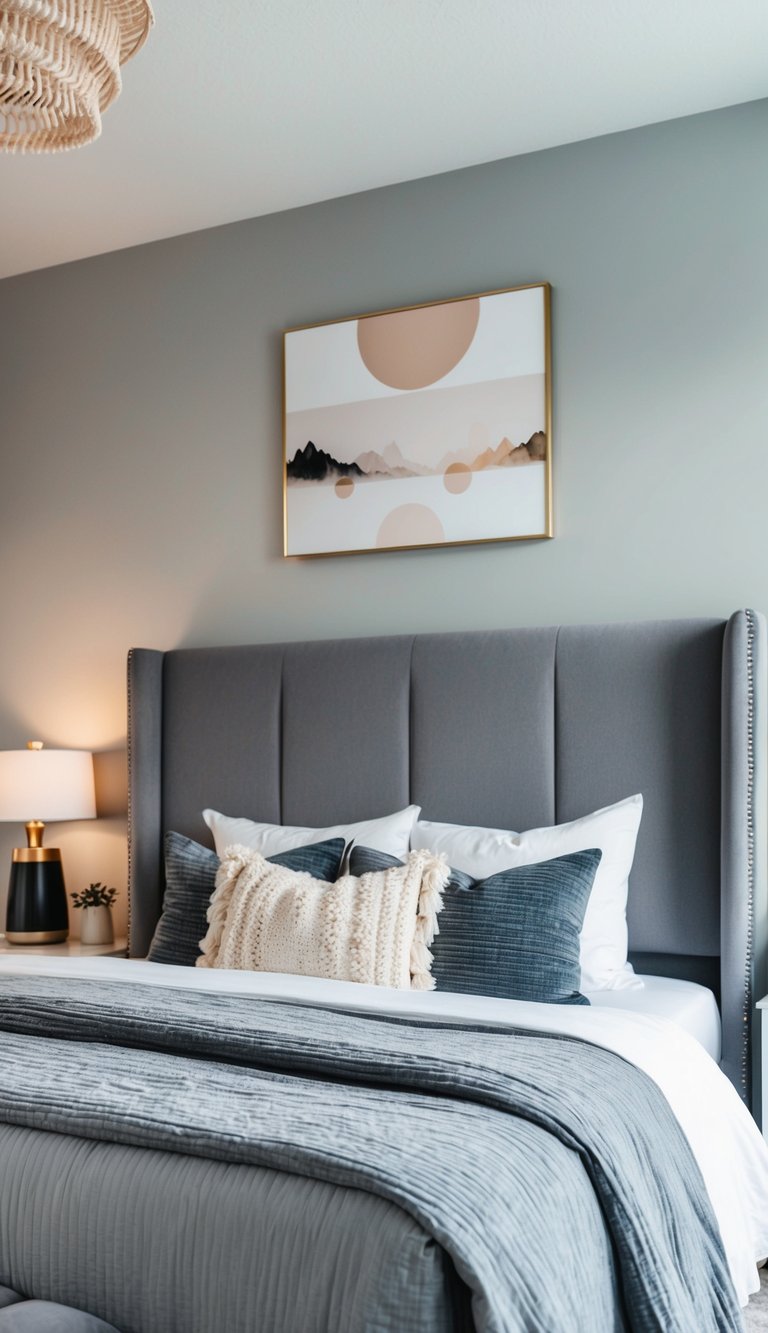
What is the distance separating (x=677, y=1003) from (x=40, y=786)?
198cm

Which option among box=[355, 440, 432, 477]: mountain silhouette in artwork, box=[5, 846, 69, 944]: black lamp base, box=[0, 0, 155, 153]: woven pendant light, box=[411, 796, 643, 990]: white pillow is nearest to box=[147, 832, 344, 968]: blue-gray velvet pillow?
box=[411, 796, 643, 990]: white pillow

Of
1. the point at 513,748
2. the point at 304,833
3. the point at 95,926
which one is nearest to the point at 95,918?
the point at 95,926

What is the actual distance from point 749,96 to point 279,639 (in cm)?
195

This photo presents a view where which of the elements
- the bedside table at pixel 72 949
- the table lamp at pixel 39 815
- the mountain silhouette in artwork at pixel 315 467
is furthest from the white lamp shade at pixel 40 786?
the mountain silhouette in artwork at pixel 315 467

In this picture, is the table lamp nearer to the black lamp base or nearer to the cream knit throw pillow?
the black lamp base

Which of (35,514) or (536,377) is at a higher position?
(536,377)

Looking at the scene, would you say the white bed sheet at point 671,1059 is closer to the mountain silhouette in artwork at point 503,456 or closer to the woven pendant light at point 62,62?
the mountain silhouette in artwork at point 503,456

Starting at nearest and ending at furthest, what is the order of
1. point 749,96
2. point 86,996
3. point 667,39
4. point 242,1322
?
point 242,1322 < point 86,996 < point 667,39 < point 749,96

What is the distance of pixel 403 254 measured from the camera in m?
3.45

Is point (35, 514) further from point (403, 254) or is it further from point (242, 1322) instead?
point (242, 1322)

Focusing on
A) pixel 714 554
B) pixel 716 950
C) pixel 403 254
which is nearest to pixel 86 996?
pixel 716 950

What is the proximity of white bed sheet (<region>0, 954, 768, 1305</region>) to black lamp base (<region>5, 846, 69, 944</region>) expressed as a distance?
1.24m

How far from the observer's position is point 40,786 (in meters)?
3.54

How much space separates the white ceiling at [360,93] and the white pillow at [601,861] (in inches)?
70.3
